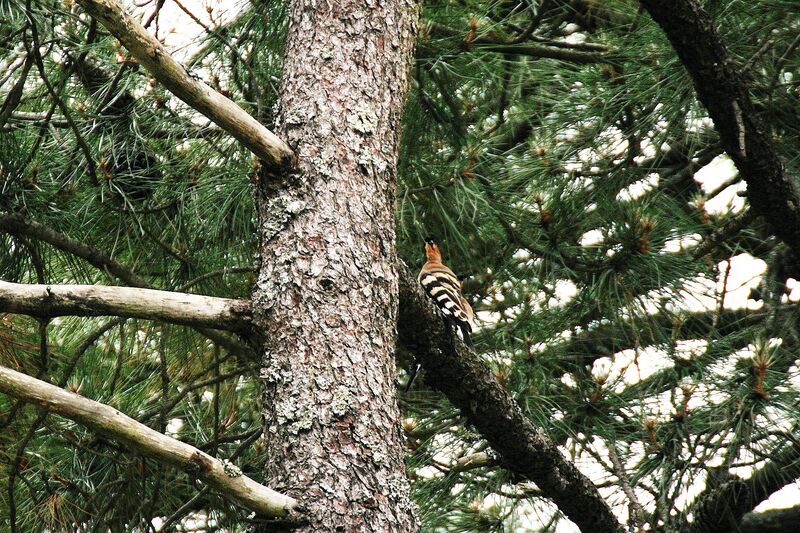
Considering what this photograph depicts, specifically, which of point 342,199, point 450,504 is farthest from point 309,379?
point 450,504

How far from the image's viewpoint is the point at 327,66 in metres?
2.10

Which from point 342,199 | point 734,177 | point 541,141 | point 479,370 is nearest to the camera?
point 342,199

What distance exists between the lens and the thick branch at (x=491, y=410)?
225 centimetres

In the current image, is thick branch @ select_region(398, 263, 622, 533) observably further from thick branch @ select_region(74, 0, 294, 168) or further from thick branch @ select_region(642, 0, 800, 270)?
thick branch @ select_region(642, 0, 800, 270)

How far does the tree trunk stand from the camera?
1.67m

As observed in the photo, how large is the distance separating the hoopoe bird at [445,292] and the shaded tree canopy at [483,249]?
93 mm

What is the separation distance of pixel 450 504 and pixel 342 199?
1.70 m

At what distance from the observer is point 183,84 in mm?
1726

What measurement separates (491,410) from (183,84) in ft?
4.08

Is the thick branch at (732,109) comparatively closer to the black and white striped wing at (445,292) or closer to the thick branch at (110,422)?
the black and white striped wing at (445,292)

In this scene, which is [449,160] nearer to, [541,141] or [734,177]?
[541,141]

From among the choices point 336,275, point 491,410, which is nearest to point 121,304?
point 336,275

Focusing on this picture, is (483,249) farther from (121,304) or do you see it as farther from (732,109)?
(121,304)

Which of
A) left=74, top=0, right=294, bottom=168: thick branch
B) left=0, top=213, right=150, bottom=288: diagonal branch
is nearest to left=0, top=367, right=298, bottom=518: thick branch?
left=74, top=0, right=294, bottom=168: thick branch
